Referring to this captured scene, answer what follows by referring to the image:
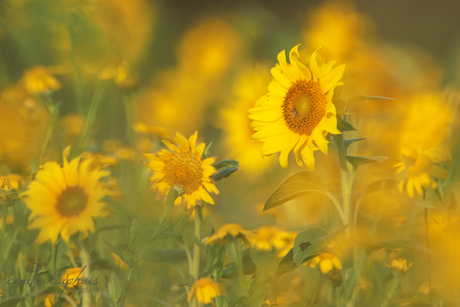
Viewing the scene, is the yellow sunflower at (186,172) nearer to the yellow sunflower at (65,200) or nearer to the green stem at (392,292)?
the yellow sunflower at (65,200)

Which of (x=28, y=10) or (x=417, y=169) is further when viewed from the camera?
(x=28, y=10)

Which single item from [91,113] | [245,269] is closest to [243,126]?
[91,113]

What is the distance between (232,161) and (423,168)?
0.30 metres

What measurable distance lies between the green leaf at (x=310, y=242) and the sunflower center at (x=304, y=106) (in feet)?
0.49

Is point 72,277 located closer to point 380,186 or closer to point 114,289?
point 114,289

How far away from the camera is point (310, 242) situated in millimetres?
636

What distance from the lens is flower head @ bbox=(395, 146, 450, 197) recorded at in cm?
72

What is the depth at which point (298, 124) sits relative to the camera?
0.71 metres

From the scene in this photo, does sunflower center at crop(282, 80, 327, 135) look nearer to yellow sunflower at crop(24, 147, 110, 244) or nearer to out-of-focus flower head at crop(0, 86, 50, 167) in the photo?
yellow sunflower at crop(24, 147, 110, 244)

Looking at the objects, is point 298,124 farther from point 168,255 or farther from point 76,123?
point 76,123

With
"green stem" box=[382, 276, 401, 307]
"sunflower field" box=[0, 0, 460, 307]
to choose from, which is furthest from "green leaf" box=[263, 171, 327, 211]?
"green stem" box=[382, 276, 401, 307]

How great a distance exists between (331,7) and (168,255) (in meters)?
0.97

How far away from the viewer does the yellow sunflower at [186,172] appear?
69 cm

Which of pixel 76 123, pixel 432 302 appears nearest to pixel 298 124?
pixel 432 302
